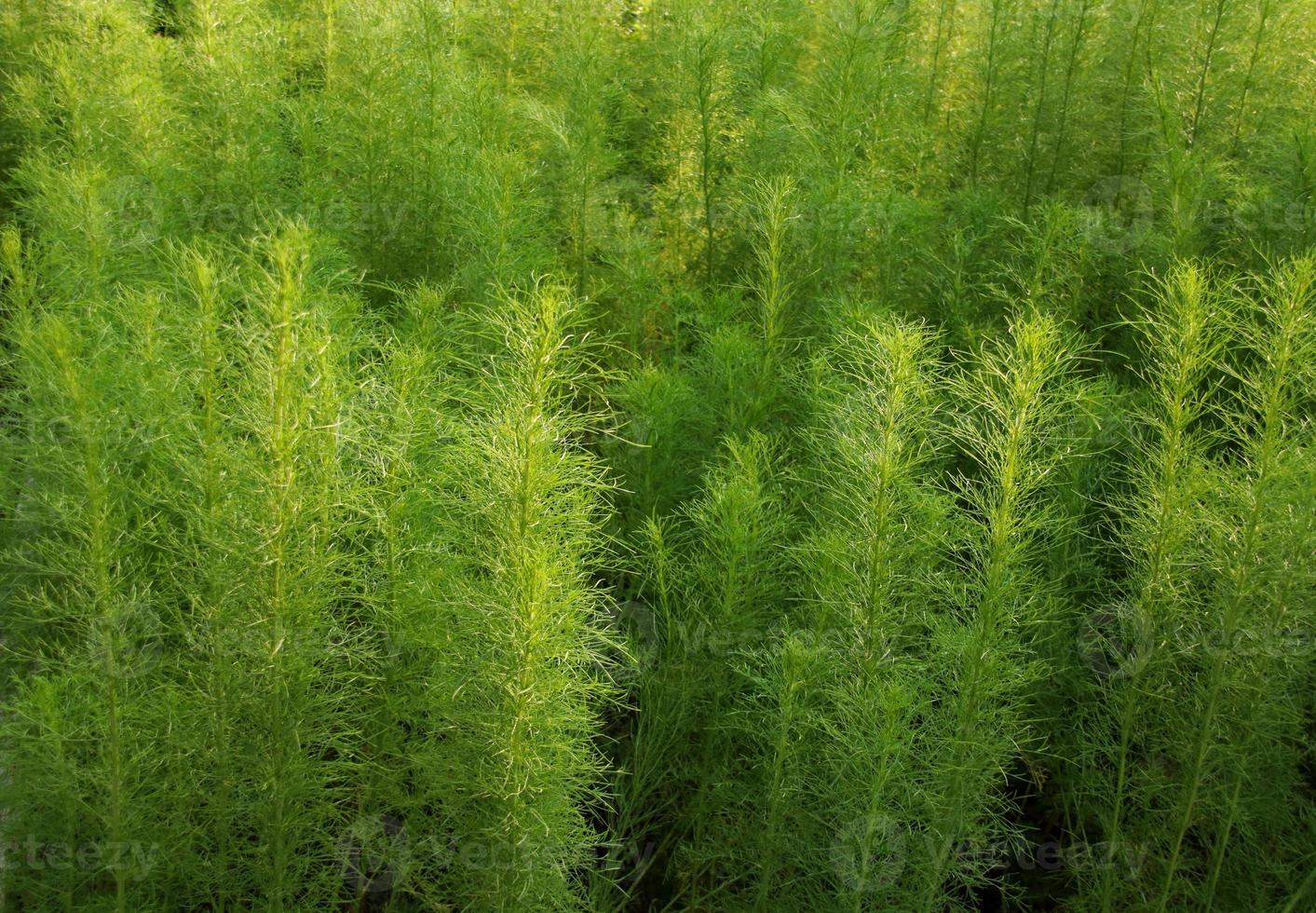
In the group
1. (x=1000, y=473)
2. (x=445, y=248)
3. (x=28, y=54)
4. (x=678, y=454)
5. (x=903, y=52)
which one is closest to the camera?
(x=1000, y=473)

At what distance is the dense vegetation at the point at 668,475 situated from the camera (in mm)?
2879

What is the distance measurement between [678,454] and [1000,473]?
1.34m

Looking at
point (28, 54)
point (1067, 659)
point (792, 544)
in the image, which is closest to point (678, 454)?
point (792, 544)

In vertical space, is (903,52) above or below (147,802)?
above

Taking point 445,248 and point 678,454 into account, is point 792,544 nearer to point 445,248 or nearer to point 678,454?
point 678,454

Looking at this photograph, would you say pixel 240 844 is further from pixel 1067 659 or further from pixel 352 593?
pixel 1067 659

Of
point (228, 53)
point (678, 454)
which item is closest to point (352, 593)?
point (678, 454)

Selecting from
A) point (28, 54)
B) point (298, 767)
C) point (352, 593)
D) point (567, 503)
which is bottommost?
point (298, 767)

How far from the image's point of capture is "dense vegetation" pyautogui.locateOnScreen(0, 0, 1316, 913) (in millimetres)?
2879

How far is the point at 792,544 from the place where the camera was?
3.70m

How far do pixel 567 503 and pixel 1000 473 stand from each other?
116cm

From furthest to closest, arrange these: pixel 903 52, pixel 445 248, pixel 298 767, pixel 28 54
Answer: pixel 28 54, pixel 903 52, pixel 445 248, pixel 298 767

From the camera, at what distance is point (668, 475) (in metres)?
4.09

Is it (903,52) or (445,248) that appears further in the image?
(903,52)
